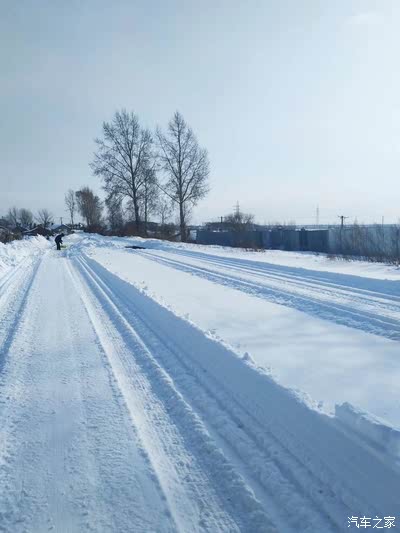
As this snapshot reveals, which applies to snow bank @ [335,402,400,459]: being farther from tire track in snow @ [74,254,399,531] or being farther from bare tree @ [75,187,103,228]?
bare tree @ [75,187,103,228]

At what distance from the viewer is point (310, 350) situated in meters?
4.84

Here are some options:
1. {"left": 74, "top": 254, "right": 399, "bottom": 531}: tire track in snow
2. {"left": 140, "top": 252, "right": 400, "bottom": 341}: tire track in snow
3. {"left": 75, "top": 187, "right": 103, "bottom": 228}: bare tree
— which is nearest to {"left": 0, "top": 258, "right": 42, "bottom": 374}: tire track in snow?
{"left": 74, "top": 254, "right": 399, "bottom": 531}: tire track in snow

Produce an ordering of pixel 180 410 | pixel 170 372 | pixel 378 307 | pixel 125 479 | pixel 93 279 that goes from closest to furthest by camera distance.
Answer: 1. pixel 125 479
2. pixel 180 410
3. pixel 170 372
4. pixel 378 307
5. pixel 93 279

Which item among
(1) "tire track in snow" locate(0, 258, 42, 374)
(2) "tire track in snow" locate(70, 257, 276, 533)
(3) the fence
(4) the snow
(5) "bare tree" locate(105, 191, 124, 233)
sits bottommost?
(2) "tire track in snow" locate(70, 257, 276, 533)

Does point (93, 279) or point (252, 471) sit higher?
point (93, 279)

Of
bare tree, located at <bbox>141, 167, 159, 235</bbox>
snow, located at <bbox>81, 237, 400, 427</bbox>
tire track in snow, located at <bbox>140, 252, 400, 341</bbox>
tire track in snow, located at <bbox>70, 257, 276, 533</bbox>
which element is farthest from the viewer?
bare tree, located at <bbox>141, 167, 159, 235</bbox>

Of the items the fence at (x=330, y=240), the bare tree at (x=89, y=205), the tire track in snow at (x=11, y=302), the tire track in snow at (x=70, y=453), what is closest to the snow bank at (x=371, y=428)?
the tire track in snow at (x=70, y=453)

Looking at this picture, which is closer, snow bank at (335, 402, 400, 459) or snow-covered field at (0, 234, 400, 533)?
snow-covered field at (0, 234, 400, 533)

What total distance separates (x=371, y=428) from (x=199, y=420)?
142 cm

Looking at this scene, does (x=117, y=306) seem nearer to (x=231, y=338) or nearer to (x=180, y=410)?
(x=231, y=338)

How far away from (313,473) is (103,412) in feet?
6.39

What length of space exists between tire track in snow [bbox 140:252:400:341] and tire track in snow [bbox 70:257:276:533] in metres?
3.63

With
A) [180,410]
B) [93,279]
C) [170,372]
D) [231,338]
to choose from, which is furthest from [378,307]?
[93,279]

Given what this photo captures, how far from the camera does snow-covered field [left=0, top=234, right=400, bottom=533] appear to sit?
2326 millimetres
